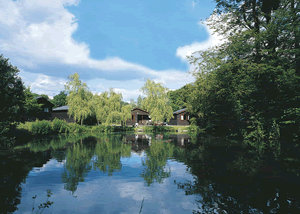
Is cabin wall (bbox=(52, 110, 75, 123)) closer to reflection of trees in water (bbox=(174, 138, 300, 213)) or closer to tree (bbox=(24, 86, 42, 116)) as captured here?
tree (bbox=(24, 86, 42, 116))

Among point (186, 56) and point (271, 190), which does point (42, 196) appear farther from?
point (186, 56)

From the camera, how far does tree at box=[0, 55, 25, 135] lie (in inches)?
446

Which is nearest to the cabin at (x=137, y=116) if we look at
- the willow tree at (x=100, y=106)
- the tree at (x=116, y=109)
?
the willow tree at (x=100, y=106)

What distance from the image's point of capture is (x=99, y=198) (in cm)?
622

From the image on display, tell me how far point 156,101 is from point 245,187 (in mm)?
32510

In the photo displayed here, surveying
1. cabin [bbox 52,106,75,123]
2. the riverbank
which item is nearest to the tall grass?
the riverbank

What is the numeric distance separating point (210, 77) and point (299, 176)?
1686cm

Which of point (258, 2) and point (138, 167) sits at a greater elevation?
point (258, 2)

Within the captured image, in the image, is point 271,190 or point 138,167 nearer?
point 271,190

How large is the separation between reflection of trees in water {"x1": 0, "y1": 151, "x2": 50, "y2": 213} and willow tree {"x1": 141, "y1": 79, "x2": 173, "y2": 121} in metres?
28.0

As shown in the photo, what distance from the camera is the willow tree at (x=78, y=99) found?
130ft

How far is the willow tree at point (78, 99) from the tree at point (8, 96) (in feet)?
83.4

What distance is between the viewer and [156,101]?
3922 centimetres

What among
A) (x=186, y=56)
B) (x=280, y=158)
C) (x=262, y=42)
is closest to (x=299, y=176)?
(x=280, y=158)
